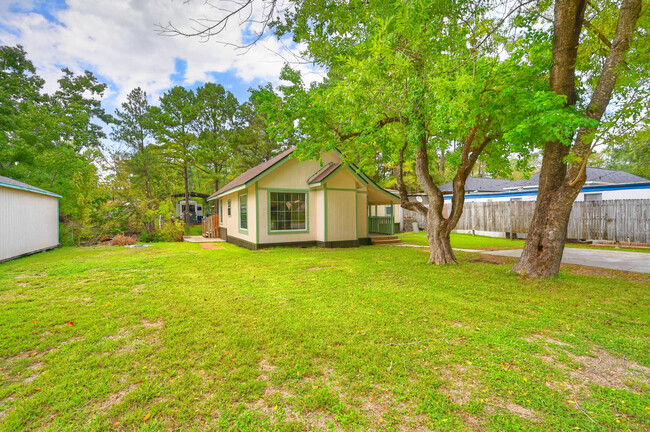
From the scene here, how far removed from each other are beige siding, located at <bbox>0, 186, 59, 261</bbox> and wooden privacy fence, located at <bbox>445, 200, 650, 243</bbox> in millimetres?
20023

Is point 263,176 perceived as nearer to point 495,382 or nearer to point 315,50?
point 315,50

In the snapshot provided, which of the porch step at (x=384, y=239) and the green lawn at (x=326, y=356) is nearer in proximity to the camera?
the green lawn at (x=326, y=356)

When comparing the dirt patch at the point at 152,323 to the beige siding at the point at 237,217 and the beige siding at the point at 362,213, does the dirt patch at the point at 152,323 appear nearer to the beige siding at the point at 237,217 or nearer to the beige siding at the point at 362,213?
the beige siding at the point at 237,217

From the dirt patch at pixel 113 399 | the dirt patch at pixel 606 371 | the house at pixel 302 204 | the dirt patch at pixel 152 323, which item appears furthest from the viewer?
the house at pixel 302 204

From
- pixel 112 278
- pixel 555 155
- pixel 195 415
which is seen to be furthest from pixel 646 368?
pixel 112 278

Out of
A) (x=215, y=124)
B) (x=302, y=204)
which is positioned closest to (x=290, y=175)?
(x=302, y=204)

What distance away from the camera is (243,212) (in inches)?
496

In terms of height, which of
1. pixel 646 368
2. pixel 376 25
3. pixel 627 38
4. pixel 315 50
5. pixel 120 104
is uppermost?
pixel 120 104

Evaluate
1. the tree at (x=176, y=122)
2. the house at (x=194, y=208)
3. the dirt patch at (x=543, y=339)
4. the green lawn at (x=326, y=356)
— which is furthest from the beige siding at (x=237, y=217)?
the house at (x=194, y=208)

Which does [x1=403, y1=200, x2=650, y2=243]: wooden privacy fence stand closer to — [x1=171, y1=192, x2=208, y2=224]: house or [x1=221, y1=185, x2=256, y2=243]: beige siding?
[x1=221, y1=185, x2=256, y2=243]: beige siding

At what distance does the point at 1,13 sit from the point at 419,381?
53.2 feet

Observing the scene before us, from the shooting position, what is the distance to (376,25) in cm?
565

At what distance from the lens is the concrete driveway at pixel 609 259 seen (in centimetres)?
740

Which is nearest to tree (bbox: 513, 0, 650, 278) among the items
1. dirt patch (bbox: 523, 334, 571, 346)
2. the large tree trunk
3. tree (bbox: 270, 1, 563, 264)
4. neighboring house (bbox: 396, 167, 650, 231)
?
tree (bbox: 270, 1, 563, 264)
